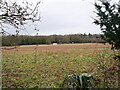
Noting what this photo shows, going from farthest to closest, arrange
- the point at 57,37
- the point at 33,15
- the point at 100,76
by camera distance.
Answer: the point at 57,37
the point at 100,76
the point at 33,15

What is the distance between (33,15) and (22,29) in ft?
1.36

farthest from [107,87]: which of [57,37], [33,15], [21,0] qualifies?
A: [57,37]

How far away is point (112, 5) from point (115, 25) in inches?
14.8

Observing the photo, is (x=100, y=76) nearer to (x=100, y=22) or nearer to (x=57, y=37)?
(x=100, y=22)

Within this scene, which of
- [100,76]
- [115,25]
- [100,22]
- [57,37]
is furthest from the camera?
[57,37]

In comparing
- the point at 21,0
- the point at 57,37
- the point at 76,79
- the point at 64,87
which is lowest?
the point at 64,87

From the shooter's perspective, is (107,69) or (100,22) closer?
(100,22)

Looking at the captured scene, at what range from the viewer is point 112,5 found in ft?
9.26

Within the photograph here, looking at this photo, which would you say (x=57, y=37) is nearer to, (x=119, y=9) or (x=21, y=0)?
(x=21, y=0)

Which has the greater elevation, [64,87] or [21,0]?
[21,0]

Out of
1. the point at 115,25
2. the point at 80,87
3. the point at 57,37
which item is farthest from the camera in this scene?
the point at 57,37

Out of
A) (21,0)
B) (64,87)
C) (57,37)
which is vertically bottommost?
(64,87)

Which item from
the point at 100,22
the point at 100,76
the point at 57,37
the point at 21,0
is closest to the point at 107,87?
the point at 100,76

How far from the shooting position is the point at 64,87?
3.80 meters
